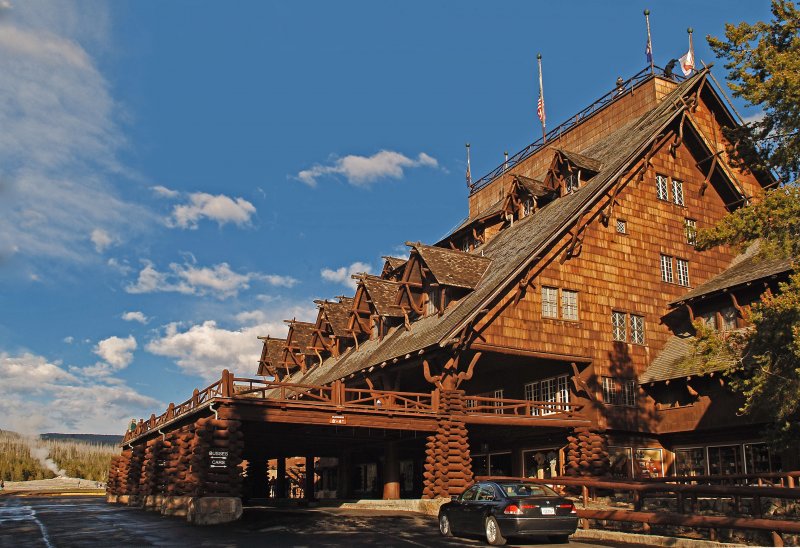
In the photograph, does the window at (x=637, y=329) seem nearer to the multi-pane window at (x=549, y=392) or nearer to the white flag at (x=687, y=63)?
the multi-pane window at (x=549, y=392)

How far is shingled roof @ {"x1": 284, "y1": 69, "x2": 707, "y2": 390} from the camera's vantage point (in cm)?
2978

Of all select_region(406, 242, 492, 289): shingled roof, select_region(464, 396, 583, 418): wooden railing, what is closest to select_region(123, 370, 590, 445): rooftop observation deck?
select_region(464, 396, 583, 418): wooden railing

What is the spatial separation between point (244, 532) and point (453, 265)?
16.7 meters

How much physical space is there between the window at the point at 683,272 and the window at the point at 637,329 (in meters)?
3.33

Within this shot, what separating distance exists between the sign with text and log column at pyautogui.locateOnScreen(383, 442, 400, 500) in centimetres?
964

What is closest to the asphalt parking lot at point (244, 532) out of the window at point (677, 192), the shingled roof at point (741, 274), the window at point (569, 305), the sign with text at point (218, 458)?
the sign with text at point (218, 458)

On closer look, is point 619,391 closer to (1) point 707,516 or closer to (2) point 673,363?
(2) point 673,363

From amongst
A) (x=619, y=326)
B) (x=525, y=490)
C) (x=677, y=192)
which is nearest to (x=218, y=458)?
(x=525, y=490)

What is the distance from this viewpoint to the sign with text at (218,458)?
24.3 m

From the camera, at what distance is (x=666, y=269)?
34.8m

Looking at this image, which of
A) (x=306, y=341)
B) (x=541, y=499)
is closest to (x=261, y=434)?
(x=541, y=499)

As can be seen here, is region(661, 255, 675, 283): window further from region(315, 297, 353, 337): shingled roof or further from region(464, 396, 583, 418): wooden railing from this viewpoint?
region(315, 297, 353, 337): shingled roof

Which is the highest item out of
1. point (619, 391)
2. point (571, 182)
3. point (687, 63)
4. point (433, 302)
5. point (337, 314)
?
point (687, 63)

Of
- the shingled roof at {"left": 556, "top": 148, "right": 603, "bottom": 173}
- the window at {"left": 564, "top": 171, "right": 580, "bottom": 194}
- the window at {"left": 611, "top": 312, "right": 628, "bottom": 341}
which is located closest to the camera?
the window at {"left": 611, "top": 312, "right": 628, "bottom": 341}
